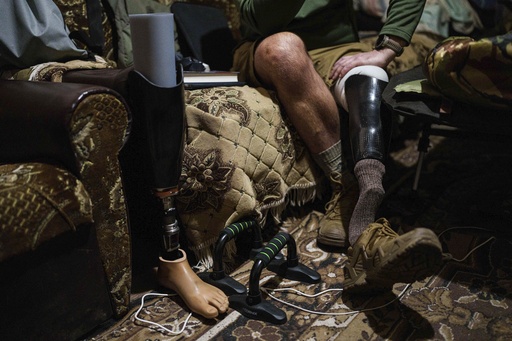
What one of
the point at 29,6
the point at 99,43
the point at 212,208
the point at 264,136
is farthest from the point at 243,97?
the point at 29,6

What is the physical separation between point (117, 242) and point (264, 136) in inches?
20.0

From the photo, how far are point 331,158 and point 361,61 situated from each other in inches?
11.6

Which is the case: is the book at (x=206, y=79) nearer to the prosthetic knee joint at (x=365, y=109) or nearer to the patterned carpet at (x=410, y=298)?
the prosthetic knee joint at (x=365, y=109)

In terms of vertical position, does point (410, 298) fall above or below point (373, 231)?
below

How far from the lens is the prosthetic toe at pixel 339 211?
55.2 inches

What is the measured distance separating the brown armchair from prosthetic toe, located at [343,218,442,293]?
54cm

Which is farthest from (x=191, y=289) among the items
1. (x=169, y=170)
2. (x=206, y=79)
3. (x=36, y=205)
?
(x=206, y=79)

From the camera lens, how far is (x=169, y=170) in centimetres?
110

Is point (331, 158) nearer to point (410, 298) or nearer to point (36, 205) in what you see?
point (410, 298)

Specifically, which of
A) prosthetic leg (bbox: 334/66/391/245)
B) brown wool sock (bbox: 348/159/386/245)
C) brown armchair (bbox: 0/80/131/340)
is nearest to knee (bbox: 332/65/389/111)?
prosthetic leg (bbox: 334/66/391/245)

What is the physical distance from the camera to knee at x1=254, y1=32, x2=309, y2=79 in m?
1.38

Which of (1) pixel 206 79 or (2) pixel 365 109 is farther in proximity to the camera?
(1) pixel 206 79

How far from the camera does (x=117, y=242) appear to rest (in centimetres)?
109

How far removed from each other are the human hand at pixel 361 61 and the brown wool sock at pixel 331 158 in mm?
208
